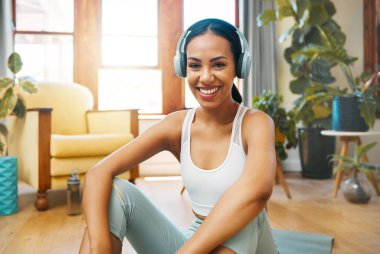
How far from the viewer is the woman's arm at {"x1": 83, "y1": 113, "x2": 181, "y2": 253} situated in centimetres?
87

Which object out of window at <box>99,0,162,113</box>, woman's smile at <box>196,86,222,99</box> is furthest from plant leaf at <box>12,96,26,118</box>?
woman's smile at <box>196,86,222,99</box>

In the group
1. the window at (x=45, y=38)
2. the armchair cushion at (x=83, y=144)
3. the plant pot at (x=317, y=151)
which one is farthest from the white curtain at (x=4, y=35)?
the plant pot at (x=317, y=151)

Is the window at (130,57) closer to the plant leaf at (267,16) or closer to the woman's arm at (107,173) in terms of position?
the plant leaf at (267,16)

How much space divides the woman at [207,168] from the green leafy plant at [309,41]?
7.97 ft

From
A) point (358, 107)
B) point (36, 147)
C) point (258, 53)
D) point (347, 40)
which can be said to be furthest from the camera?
point (347, 40)

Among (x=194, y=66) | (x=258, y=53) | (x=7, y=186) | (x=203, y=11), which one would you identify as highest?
(x=203, y=11)

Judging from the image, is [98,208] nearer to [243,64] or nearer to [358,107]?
[243,64]

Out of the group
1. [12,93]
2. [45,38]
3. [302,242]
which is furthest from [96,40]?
[302,242]

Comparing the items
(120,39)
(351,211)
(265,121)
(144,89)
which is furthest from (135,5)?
(265,121)

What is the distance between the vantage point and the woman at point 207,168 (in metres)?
0.83

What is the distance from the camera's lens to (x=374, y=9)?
4.23m

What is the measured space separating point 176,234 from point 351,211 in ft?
6.33

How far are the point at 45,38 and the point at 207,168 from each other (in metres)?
3.68

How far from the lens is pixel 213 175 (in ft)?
3.16
